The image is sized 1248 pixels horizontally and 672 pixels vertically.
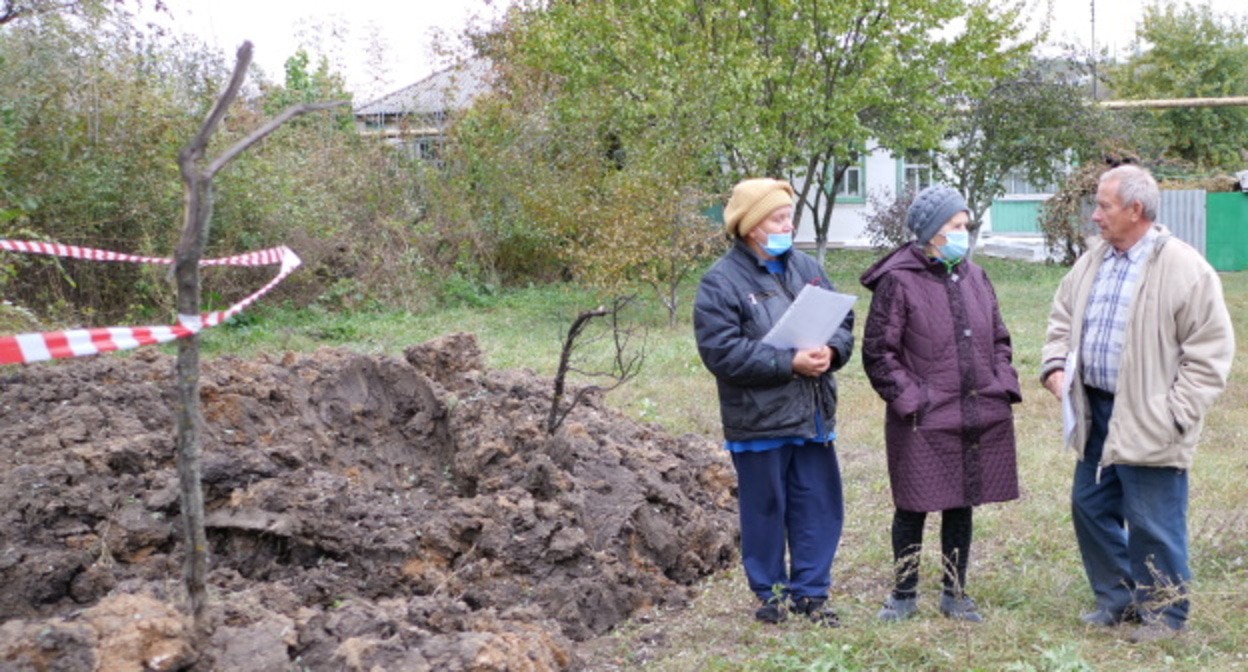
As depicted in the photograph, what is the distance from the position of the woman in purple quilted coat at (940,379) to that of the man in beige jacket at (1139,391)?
31 centimetres

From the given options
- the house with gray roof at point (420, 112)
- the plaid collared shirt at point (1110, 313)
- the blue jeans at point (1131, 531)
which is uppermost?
the house with gray roof at point (420, 112)

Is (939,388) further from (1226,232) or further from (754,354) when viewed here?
(1226,232)

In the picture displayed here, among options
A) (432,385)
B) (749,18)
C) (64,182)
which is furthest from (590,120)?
(432,385)

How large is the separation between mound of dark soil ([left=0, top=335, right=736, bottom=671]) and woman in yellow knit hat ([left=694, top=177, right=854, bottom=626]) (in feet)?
2.48

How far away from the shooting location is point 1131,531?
4.67 meters

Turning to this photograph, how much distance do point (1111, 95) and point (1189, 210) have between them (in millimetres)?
14102

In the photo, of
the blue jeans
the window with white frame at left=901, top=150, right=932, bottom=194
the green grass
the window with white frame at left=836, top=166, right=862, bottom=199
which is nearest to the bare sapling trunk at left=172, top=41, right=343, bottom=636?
the green grass

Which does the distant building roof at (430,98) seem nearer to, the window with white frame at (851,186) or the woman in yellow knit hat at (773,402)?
the window with white frame at (851,186)

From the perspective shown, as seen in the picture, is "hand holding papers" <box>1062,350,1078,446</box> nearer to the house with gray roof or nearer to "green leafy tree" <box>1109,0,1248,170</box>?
the house with gray roof

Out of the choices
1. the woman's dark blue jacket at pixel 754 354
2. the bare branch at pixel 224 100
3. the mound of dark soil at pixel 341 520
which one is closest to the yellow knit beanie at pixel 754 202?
the woman's dark blue jacket at pixel 754 354

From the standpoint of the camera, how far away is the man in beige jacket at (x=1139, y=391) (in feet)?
14.5

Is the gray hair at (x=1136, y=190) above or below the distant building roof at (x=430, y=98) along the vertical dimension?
below

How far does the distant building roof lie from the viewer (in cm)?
2173

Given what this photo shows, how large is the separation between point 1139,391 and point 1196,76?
33.3 m
